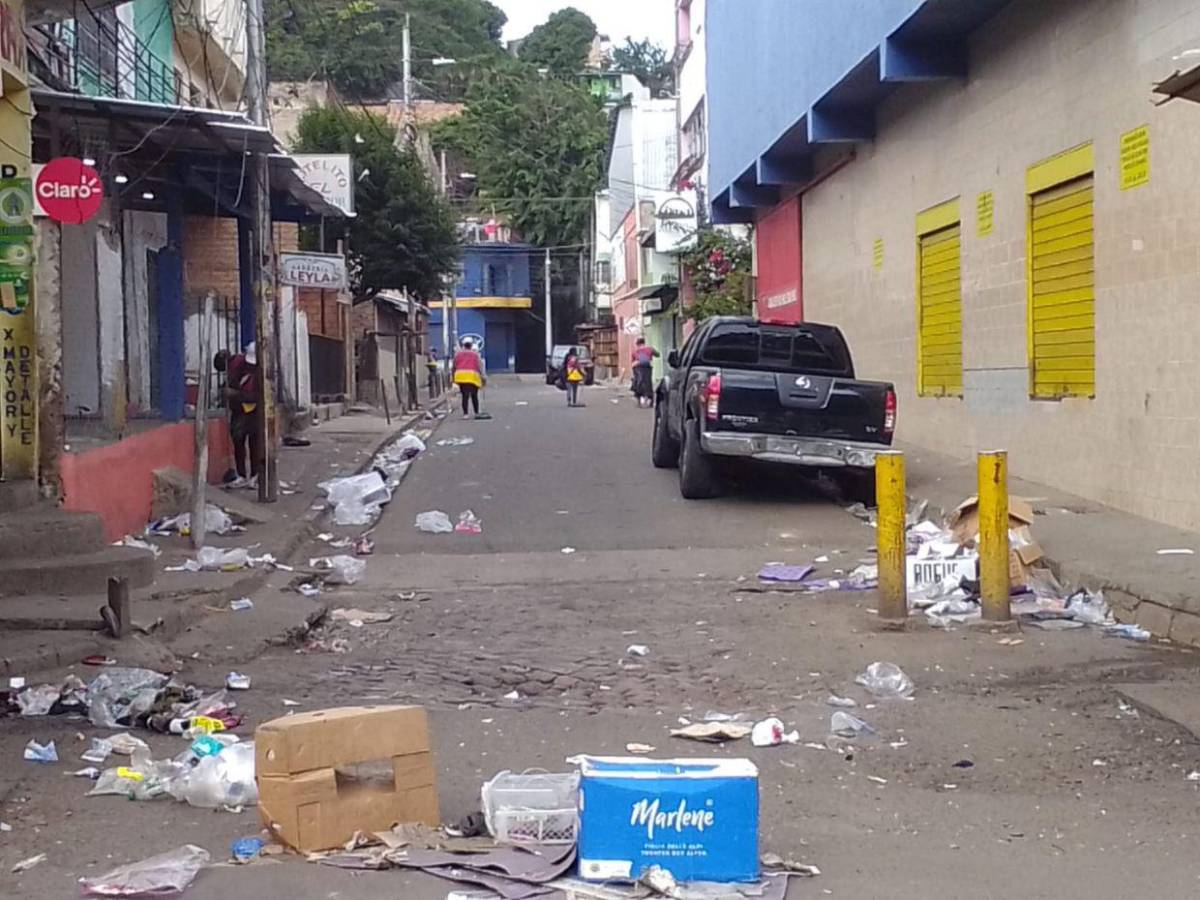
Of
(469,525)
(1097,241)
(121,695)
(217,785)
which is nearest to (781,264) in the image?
(1097,241)

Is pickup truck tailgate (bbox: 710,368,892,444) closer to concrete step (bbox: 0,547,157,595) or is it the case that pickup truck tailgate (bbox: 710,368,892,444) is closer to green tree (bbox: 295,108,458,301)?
concrete step (bbox: 0,547,157,595)

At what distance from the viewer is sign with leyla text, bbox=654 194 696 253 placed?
39.1 metres

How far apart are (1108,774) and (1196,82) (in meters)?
3.81

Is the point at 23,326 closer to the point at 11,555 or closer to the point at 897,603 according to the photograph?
the point at 11,555

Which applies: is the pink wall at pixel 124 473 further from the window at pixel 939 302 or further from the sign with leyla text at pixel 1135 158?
the window at pixel 939 302

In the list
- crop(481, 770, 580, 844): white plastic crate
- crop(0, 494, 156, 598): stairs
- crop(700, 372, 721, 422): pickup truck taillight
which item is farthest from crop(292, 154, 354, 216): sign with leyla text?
crop(481, 770, 580, 844): white plastic crate

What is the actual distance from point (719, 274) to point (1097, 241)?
21323mm

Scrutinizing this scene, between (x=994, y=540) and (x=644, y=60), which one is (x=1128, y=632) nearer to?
(x=994, y=540)

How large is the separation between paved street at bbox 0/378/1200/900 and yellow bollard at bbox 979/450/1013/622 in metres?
0.30

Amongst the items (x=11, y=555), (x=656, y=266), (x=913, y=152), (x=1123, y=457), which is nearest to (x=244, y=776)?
(x=11, y=555)

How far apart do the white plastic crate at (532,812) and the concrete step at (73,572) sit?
17.7 feet

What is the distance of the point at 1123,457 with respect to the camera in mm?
13391

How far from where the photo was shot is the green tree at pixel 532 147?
70.1 meters

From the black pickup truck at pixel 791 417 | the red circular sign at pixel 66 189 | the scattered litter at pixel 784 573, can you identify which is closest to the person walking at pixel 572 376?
the black pickup truck at pixel 791 417
